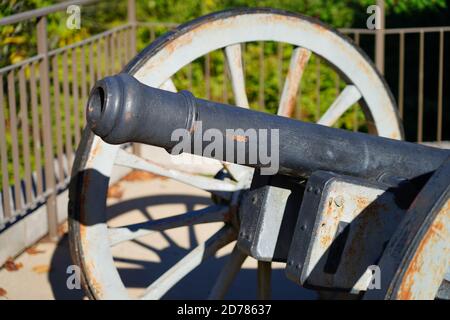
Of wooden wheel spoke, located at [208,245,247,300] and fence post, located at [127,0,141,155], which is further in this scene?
fence post, located at [127,0,141,155]

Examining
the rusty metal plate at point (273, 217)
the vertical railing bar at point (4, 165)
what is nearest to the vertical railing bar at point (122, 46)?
the vertical railing bar at point (4, 165)

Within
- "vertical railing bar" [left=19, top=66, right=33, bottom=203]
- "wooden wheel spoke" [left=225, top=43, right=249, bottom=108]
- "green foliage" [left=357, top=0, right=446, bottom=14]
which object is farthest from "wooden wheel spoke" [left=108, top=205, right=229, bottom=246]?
"green foliage" [left=357, top=0, right=446, bottom=14]

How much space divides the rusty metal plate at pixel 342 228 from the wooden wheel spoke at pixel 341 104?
1.13 m

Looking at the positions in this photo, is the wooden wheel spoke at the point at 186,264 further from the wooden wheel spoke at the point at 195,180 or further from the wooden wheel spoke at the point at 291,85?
the wooden wheel spoke at the point at 291,85

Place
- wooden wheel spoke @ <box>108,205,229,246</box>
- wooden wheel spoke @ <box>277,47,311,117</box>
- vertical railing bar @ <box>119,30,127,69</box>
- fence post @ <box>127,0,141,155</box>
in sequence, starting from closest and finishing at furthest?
wooden wheel spoke @ <box>108,205,229,246</box>
wooden wheel spoke @ <box>277,47,311,117</box>
vertical railing bar @ <box>119,30,127,69</box>
fence post @ <box>127,0,141,155</box>

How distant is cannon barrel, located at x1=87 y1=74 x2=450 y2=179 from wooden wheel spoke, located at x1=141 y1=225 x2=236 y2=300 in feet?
2.98

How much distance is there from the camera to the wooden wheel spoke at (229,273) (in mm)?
4066

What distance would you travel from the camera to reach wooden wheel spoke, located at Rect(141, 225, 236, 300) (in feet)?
12.5

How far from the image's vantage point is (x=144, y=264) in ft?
16.3

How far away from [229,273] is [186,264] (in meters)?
0.29

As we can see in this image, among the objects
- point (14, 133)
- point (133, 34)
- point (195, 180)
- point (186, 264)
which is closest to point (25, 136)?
point (14, 133)

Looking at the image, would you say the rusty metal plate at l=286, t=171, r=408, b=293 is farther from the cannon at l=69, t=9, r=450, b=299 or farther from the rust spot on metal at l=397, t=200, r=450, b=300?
the rust spot on metal at l=397, t=200, r=450, b=300

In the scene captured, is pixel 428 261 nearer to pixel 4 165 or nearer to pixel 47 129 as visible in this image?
pixel 4 165
